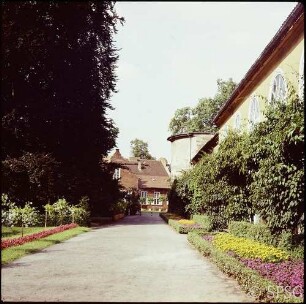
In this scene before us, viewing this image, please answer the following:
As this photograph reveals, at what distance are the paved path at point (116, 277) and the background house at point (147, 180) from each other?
55.4 m

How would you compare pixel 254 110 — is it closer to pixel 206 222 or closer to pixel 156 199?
pixel 206 222

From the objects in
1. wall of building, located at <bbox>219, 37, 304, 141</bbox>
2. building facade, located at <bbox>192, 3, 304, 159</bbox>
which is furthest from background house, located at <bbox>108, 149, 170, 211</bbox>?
building facade, located at <bbox>192, 3, 304, 159</bbox>

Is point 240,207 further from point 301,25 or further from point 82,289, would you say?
point 82,289

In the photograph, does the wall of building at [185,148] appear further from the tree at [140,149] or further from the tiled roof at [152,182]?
the tree at [140,149]

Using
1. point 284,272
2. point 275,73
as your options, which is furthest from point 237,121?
point 284,272

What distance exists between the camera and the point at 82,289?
301 inches

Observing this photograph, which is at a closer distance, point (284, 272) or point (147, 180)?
point (284, 272)

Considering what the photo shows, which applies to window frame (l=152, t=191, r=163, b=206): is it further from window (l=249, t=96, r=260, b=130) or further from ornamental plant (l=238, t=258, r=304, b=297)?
ornamental plant (l=238, t=258, r=304, b=297)

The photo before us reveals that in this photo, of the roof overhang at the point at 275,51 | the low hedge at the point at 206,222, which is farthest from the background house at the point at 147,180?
the roof overhang at the point at 275,51

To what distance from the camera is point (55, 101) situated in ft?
81.1

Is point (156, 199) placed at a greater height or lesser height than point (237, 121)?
lesser

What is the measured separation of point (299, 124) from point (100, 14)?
2075 cm

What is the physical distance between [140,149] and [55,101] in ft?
248

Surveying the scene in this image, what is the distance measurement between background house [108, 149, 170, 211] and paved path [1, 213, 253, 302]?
55417 millimetres
